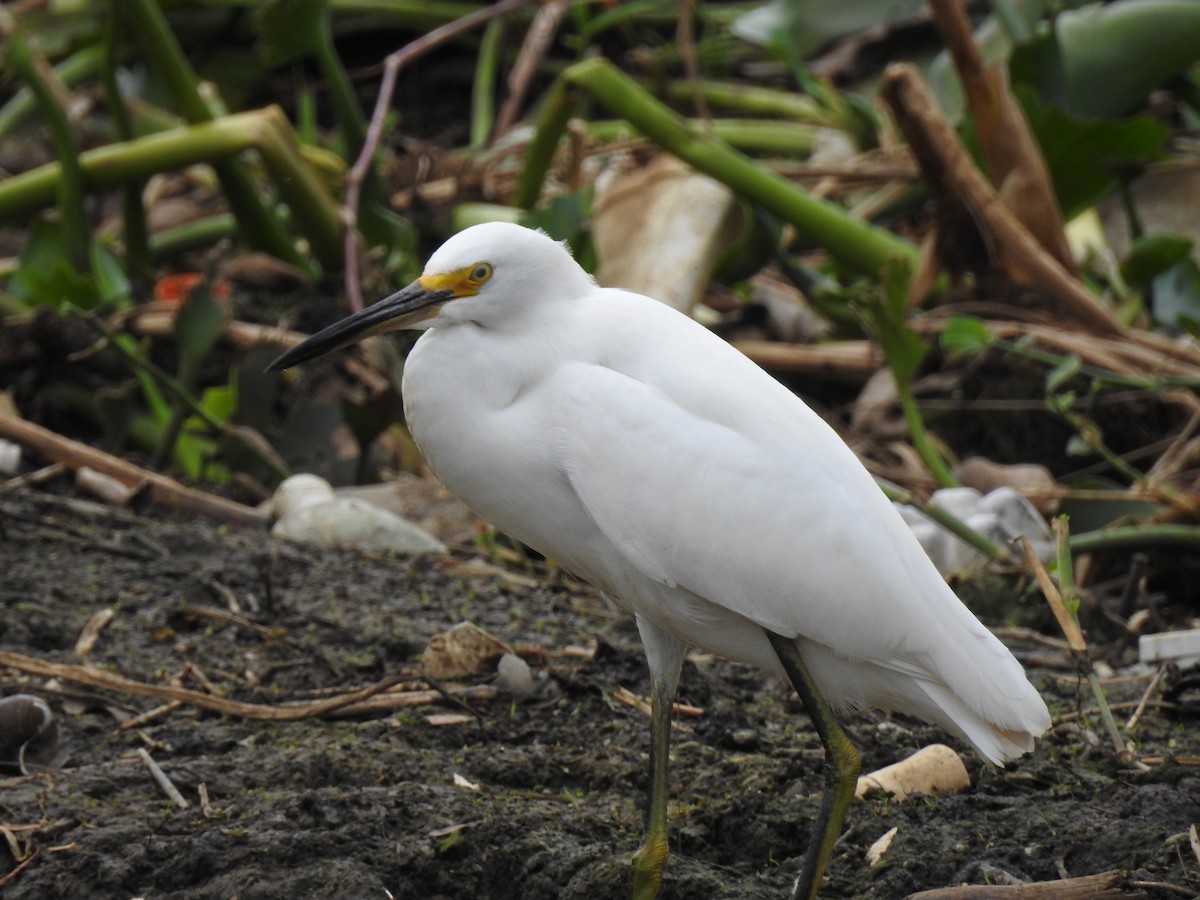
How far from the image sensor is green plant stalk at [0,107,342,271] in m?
4.77

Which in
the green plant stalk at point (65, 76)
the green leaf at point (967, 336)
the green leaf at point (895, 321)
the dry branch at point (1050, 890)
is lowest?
the green leaf at point (967, 336)

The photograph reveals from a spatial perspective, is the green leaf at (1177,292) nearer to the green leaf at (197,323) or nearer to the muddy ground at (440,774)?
the muddy ground at (440,774)

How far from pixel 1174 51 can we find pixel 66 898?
14.3 feet

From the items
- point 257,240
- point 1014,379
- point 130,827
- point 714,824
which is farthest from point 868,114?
point 130,827

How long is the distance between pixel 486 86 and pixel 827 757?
5009 millimetres

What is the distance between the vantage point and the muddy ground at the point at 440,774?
2.37m

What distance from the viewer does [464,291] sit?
2.41 metres

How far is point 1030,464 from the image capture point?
4.88 m

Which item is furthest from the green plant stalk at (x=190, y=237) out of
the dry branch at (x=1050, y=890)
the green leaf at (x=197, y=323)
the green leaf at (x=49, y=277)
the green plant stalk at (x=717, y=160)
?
the dry branch at (x=1050, y=890)

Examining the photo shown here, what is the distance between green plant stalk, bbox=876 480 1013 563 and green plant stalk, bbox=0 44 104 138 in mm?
3723

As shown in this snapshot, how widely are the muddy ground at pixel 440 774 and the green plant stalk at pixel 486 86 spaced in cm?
321

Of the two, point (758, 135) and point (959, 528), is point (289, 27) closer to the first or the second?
point (758, 135)

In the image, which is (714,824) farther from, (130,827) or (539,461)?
(130,827)

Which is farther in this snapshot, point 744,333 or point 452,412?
point 744,333
